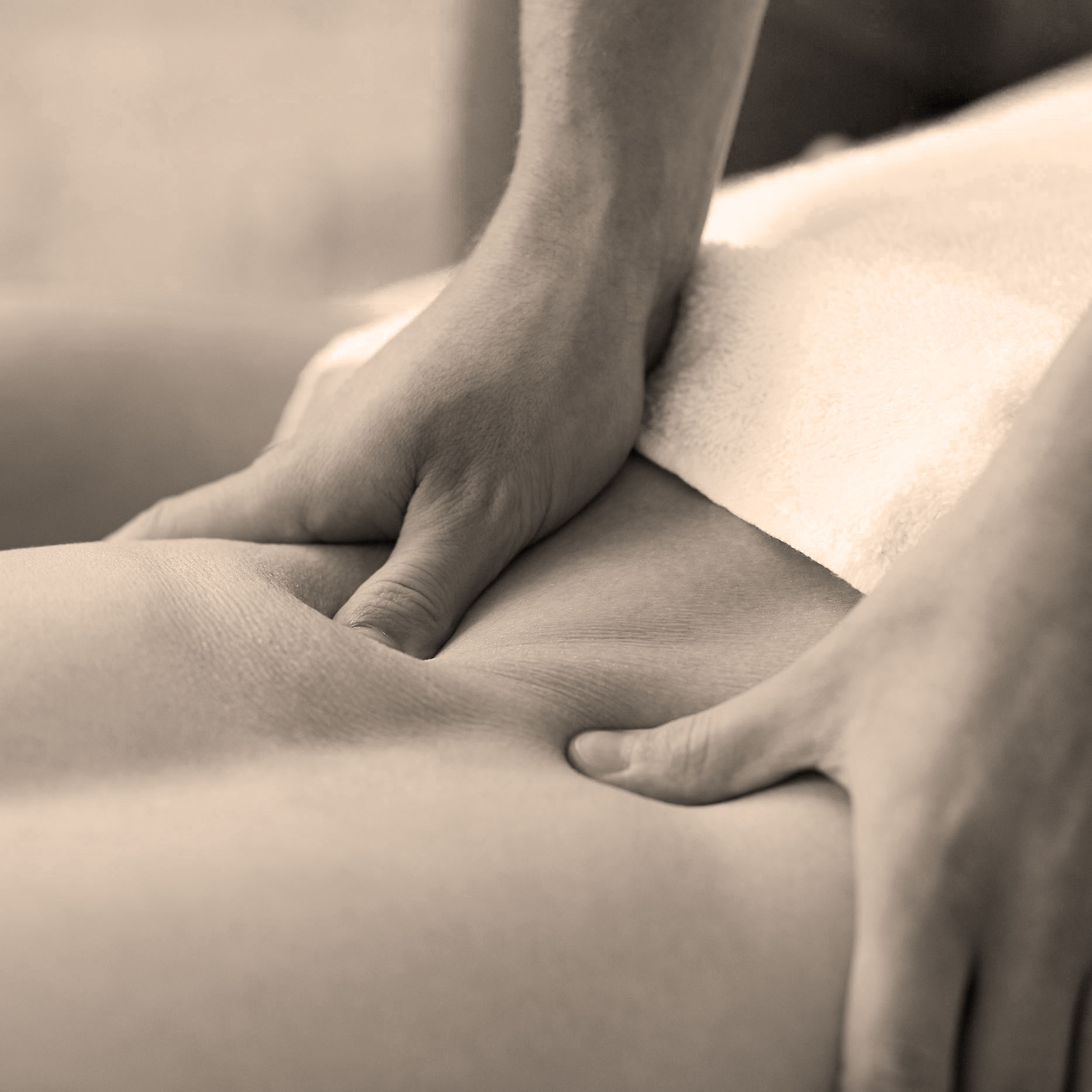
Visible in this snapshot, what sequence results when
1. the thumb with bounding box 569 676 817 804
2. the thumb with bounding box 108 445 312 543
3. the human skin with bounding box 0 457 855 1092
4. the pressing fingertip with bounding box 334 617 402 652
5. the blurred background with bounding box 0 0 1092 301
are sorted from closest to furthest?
the human skin with bounding box 0 457 855 1092 → the thumb with bounding box 569 676 817 804 → the pressing fingertip with bounding box 334 617 402 652 → the thumb with bounding box 108 445 312 543 → the blurred background with bounding box 0 0 1092 301

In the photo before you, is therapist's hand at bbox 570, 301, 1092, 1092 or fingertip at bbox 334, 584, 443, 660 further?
fingertip at bbox 334, 584, 443, 660

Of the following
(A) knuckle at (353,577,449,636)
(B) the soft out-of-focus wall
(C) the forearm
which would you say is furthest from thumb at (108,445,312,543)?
(B) the soft out-of-focus wall

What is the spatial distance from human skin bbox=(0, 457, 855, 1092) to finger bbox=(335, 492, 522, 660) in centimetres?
7

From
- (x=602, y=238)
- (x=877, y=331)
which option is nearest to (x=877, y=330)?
(x=877, y=331)

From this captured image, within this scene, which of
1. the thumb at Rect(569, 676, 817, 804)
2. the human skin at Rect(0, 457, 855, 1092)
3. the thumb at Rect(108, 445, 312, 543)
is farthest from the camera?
the thumb at Rect(108, 445, 312, 543)

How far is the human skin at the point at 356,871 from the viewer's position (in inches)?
13.8

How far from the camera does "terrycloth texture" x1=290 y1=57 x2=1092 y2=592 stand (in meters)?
0.58

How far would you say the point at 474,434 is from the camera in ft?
2.18

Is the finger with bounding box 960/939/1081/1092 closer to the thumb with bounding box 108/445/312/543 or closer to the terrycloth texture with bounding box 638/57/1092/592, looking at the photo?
the terrycloth texture with bounding box 638/57/1092/592

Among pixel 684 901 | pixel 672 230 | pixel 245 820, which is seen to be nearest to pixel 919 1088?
pixel 684 901

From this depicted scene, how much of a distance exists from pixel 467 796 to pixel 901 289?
16.3 inches

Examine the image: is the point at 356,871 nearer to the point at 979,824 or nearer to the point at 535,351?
the point at 979,824

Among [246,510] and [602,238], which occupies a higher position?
[602,238]

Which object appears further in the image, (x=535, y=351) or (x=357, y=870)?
(x=535, y=351)
